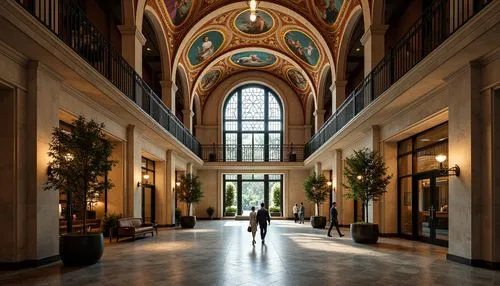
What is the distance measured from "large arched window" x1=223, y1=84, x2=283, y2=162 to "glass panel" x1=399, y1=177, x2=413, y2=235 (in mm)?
19717

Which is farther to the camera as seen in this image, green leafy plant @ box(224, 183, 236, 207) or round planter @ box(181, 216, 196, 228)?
green leafy plant @ box(224, 183, 236, 207)

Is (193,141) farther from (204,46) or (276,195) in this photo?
(276,195)

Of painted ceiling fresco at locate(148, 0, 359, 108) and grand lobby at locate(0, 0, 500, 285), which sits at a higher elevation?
painted ceiling fresco at locate(148, 0, 359, 108)

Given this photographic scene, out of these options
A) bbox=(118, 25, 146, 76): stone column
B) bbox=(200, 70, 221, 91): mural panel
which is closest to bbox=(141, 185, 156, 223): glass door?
bbox=(118, 25, 146, 76): stone column

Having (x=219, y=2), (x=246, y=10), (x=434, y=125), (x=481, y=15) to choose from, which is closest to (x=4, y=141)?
(x=481, y=15)

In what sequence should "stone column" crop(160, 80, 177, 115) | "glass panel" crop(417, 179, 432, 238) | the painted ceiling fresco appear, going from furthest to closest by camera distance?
"stone column" crop(160, 80, 177, 115) < the painted ceiling fresco < "glass panel" crop(417, 179, 432, 238)

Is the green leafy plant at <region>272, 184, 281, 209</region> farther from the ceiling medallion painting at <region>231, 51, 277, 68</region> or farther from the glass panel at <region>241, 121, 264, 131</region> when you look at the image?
the ceiling medallion painting at <region>231, 51, 277, 68</region>

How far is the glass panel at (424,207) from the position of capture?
13.7 m

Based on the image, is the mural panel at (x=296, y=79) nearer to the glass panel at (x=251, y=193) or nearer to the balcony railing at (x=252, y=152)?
the balcony railing at (x=252, y=152)

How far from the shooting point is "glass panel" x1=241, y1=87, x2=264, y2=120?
3541cm

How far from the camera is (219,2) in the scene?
71.6 ft

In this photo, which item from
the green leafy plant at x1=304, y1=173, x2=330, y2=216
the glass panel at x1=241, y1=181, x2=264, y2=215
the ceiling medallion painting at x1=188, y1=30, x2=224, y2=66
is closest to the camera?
the green leafy plant at x1=304, y1=173, x2=330, y2=216

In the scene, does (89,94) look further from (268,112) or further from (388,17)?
(268,112)

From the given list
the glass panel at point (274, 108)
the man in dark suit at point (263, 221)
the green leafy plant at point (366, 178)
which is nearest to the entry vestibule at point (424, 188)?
the green leafy plant at point (366, 178)
